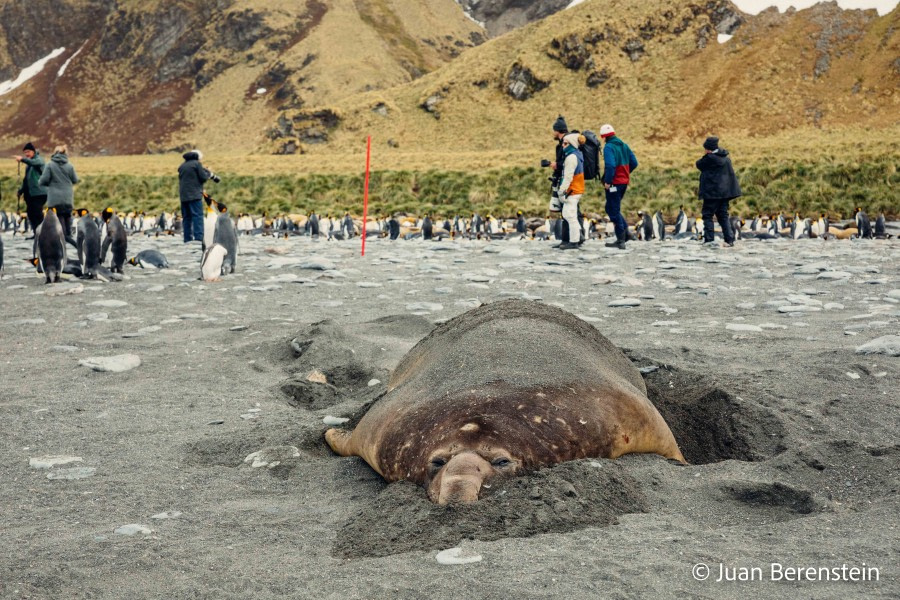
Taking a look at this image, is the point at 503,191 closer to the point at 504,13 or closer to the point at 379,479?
the point at 379,479

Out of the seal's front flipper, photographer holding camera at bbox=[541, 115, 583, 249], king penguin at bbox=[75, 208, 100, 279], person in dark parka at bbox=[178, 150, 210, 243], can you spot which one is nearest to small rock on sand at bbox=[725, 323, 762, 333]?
the seal's front flipper

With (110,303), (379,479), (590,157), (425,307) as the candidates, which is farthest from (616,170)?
(379,479)

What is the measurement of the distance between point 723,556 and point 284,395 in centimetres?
284

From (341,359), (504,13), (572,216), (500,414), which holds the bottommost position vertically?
(341,359)

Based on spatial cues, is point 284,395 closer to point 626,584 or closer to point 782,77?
point 626,584

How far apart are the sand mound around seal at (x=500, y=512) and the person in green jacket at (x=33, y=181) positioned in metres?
12.6

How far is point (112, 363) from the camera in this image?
195 inches

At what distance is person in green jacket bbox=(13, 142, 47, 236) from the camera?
13.3 metres

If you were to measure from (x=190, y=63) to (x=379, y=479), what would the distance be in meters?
113

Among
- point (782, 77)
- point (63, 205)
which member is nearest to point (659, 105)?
point (782, 77)

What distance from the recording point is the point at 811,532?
2.28 m

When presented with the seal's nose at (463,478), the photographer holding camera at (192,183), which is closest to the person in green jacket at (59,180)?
the photographer holding camera at (192,183)

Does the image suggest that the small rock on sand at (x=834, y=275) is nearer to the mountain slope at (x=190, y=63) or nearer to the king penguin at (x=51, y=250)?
the king penguin at (x=51, y=250)

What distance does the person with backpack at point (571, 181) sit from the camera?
12.2m
